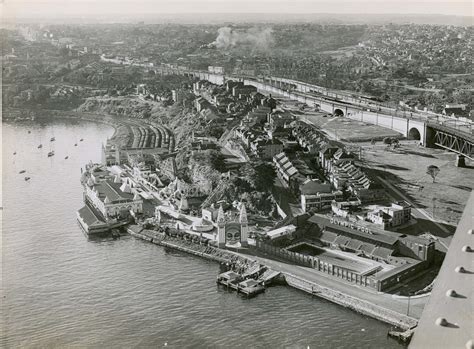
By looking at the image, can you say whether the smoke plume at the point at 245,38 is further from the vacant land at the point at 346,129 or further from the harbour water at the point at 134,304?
the harbour water at the point at 134,304

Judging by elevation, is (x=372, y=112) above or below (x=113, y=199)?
above

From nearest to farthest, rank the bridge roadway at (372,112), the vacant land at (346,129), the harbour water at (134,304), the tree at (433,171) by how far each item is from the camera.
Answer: the harbour water at (134,304), the tree at (433,171), the bridge roadway at (372,112), the vacant land at (346,129)

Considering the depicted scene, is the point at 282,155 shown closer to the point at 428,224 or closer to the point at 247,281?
the point at 428,224

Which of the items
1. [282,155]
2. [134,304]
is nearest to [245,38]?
[282,155]

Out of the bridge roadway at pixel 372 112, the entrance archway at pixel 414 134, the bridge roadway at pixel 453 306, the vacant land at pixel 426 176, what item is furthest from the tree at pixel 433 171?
the bridge roadway at pixel 453 306

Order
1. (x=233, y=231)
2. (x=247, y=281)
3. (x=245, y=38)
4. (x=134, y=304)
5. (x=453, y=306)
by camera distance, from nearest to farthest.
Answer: (x=453, y=306) < (x=134, y=304) < (x=247, y=281) < (x=233, y=231) < (x=245, y=38)

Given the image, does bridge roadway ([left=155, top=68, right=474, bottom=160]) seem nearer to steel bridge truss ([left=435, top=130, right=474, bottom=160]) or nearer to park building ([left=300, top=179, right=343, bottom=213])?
steel bridge truss ([left=435, top=130, right=474, bottom=160])
